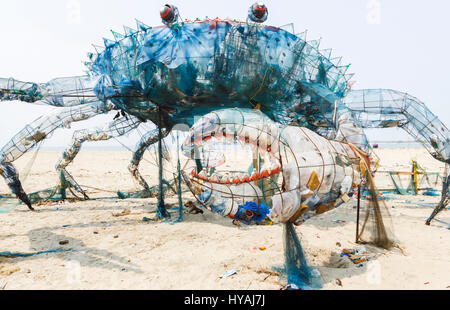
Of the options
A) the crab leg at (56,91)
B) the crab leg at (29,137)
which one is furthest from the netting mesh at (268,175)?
the crab leg at (29,137)

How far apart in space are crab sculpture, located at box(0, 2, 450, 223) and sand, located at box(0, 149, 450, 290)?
162cm

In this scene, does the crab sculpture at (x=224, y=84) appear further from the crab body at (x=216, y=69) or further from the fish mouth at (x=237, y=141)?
the fish mouth at (x=237, y=141)

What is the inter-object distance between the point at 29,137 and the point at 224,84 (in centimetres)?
611

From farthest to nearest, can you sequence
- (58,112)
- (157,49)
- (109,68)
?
(58,112) < (109,68) < (157,49)

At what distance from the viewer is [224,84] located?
→ 233 inches

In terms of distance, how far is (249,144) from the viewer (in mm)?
3275

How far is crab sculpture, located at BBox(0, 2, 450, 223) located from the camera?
18.3 ft

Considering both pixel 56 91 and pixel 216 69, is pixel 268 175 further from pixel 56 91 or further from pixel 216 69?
pixel 56 91

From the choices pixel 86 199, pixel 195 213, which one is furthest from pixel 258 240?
pixel 86 199

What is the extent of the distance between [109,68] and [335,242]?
6833 mm

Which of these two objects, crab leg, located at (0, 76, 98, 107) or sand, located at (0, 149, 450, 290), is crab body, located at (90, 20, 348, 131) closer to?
crab leg, located at (0, 76, 98, 107)

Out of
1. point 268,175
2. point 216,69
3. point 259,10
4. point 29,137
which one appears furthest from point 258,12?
point 29,137

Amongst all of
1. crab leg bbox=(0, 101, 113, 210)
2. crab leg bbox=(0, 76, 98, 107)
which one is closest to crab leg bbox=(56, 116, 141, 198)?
crab leg bbox=(0, 101, 113, 210)
